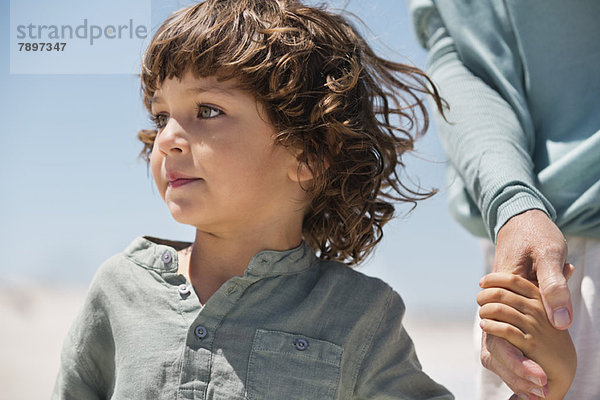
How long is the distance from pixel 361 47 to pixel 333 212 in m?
0.37

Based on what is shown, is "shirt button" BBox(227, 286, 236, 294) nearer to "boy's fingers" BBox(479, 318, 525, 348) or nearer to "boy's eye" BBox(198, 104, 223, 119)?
"boy's eye" BBox(198, 104, 223, 119)

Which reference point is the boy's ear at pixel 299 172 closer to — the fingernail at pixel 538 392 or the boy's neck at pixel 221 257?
the boy's neck at pixel 221 257

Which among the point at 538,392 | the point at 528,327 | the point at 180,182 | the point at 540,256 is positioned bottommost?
the point at 538,392

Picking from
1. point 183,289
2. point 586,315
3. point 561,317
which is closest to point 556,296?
point 561,317

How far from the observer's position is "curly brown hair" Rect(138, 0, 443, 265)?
128 cm

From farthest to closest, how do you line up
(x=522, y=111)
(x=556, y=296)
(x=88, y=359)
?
(x=522, y=111)
(x=88, y=359)
(x=556, y=296)

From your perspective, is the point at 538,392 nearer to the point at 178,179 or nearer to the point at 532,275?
the point at 532,275

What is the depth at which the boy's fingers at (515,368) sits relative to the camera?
105 centimetres

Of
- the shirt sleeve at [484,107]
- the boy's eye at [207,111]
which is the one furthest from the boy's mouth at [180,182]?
the shirt sleeve at [484,107]

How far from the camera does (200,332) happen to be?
1181mm

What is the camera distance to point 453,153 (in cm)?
144

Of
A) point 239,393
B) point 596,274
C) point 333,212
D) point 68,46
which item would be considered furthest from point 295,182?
point 68,46

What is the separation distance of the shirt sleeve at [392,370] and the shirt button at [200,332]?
0.97 feet

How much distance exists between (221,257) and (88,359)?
1.05 feet
